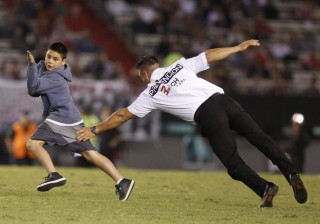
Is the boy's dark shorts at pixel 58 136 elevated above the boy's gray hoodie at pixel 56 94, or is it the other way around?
the boy's gray hoodie at pixel 56 94

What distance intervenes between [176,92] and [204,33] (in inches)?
615

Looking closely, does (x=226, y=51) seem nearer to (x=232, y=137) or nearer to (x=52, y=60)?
(x=232, y=137)

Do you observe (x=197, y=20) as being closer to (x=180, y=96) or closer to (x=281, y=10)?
(x=281, y=10)

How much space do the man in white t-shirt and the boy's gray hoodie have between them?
514 millimetres

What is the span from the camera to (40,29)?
80.3 ft

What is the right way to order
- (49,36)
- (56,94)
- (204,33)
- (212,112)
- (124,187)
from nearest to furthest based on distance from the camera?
(212,112), (124,187), (56,94), (49,36), (204,33)

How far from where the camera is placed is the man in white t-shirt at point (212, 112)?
1077cm

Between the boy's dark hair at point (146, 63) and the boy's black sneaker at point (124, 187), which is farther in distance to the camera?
the boy's black sneaker at point (124, 187)

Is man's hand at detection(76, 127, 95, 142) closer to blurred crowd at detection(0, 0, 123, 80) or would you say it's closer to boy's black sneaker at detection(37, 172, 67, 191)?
boy's black sneaker at detection(37, 172, 67, 191)

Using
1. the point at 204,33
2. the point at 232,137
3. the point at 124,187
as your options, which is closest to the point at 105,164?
the point at 124,187

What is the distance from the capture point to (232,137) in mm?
10844

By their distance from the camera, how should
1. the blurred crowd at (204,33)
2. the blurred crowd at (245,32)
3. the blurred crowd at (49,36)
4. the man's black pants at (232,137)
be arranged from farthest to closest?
the blurred crowd at (245,32) → the blurred crowd at (204,33) → the blurred crowd at (49,36) → the man's black pants at (232,137)

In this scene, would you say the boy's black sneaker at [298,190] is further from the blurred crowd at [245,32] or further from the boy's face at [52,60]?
the blurred crowd at [245,32]

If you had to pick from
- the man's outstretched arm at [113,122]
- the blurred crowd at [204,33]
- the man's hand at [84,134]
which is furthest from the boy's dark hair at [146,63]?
the blurred crowd at [204,33]
